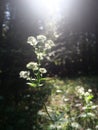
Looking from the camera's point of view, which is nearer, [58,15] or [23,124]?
[23,124]

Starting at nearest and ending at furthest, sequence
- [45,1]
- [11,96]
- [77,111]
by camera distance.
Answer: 1. [77,111]
2. [11,96]
3. [45,1]

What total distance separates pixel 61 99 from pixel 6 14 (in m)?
3.43

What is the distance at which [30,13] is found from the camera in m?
11.9

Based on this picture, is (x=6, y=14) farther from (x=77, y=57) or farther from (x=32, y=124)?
(x=77, y=57)

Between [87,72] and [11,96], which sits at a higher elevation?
[11,96]

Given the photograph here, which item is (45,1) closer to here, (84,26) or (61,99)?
(61,99)

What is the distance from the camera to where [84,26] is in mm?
26047

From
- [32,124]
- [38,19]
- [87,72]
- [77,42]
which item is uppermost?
[38,19]

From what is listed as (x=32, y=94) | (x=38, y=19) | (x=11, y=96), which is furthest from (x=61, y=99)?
(x=38, y=19)

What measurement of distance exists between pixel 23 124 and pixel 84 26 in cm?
1861

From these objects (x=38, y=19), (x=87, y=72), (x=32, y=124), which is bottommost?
(x=87, y=72)

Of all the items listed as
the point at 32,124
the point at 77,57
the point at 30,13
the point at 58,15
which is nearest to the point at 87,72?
the point at 77,57

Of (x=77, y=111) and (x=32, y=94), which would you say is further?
(x=32, y=94)

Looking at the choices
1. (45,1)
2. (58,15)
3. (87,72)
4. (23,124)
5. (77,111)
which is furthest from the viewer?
(58,15)
